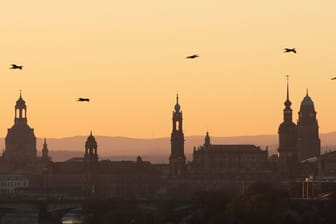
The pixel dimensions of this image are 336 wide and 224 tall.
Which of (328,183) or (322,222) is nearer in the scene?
(322,222)

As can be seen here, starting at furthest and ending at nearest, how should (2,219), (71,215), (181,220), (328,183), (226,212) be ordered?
(328,183) < (71,215) < (2,219) < (181,220) < (226,212)

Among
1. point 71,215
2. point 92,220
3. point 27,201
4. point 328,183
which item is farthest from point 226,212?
point 328,183

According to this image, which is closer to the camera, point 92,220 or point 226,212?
point 226,212

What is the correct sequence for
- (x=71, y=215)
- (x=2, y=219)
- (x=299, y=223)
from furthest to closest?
1. (x=71, y=215)
2. (x=2, y=219)
3. (x=299, y=223)

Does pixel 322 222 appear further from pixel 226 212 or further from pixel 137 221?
pixel 137 221

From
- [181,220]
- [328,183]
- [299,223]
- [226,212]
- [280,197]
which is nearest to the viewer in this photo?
[299,223]

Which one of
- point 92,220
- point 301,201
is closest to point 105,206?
point 92,220

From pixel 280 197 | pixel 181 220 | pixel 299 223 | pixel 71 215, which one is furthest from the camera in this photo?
pixel 71 215

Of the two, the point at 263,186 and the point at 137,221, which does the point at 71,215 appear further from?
the point at 137,221

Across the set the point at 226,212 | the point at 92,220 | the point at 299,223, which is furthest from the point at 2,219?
the point at 299,223
